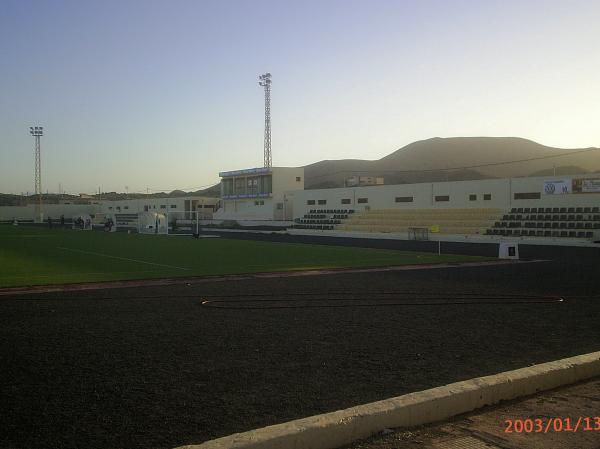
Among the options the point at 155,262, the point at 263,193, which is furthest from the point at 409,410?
the point at 263,193

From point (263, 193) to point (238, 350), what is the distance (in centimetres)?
6175

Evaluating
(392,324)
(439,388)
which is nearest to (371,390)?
(439,388)

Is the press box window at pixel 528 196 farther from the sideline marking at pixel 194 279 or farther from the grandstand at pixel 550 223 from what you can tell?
the sideline marking at pixel 194 279

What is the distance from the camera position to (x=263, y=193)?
69.0 metres

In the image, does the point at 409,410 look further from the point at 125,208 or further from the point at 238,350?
the point at 125,208

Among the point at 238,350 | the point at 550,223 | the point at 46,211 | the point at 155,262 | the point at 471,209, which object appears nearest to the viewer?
the point at 238,350

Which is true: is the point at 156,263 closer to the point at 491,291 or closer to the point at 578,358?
the point at 491,291

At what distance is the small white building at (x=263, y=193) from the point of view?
66875mm

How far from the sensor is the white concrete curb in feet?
14.2

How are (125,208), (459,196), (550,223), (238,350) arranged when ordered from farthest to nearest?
(125,208), (459,196), (550,223), (238,350)
